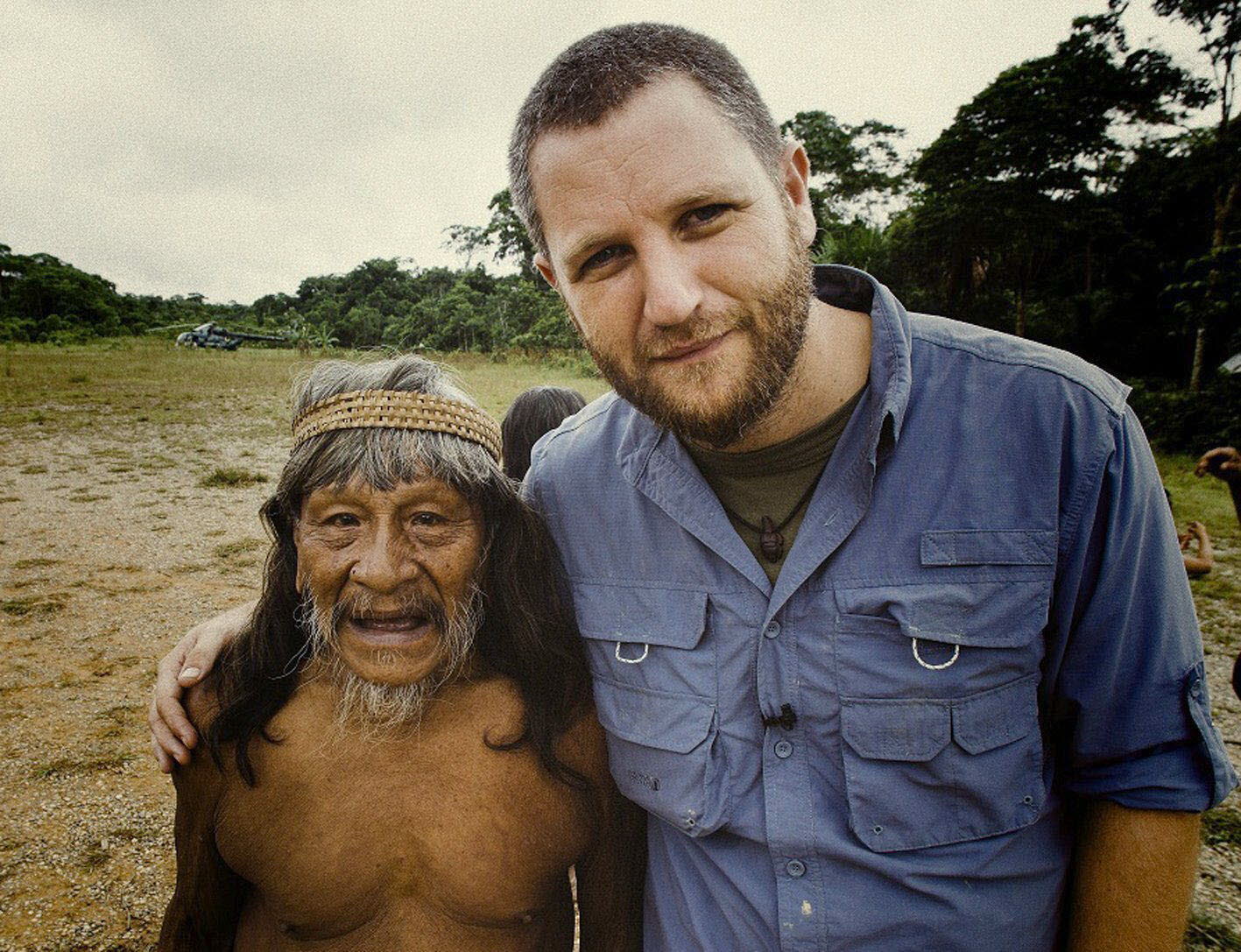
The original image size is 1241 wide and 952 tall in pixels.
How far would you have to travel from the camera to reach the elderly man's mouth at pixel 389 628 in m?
1.78

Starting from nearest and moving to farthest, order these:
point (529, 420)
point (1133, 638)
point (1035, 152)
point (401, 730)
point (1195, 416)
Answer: point (1133, 638) < point (401, 730) < point (529, 420) < point (1195, 416) < point (1035, 152)

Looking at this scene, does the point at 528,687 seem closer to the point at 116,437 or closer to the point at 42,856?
the point at 42,856

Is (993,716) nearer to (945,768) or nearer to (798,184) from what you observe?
(945,768)

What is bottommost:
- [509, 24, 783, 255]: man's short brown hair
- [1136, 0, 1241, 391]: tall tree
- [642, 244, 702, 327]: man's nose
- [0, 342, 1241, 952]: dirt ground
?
[0, 342, 1241, 952]: dirt ground

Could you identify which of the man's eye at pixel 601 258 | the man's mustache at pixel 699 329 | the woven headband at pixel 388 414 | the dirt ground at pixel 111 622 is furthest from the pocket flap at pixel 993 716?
the dirt ground at pixel 111 622

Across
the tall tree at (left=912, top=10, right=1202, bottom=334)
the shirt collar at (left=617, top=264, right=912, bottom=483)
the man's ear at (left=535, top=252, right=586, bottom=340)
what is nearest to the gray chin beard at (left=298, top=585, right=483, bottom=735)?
the shirt collar at (left=617, top=264, right=912, bottom=483)

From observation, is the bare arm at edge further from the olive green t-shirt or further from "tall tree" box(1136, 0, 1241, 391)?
"tall tree" box(1136, 0, 1241, 391)

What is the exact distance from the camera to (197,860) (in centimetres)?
183

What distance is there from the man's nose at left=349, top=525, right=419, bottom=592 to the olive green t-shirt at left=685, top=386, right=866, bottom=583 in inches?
30.8

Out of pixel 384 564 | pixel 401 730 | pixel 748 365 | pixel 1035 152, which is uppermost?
pixel 1035 152

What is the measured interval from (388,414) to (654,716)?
1.02 metres

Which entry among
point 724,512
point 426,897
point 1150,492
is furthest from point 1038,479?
point 426,897

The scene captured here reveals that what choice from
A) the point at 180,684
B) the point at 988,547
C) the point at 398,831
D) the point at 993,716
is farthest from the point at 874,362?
the point at 180,684

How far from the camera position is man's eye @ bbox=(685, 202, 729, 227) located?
140 cm
